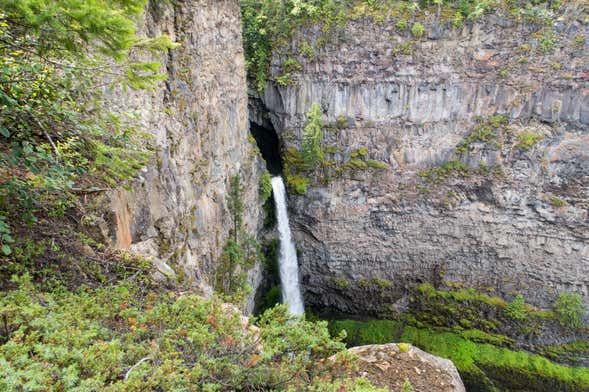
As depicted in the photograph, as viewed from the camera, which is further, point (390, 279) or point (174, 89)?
point (390, 279)

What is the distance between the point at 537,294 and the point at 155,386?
24.0 meters

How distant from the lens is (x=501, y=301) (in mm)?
21672

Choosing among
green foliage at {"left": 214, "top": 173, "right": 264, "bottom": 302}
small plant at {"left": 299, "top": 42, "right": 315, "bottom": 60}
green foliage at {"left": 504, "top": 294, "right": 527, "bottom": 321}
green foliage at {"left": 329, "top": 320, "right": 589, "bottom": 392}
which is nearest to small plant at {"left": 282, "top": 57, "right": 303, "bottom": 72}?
small plant at {"left": 299, "top": 42, "right": 315, "bottom": 60}

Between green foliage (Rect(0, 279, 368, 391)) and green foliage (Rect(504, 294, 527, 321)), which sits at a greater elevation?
green foliage (Rect(0, 279, 368, 391))

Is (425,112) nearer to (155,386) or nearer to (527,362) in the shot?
(527,362)

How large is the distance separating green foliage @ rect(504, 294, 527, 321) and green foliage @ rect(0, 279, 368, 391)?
21.4 meters

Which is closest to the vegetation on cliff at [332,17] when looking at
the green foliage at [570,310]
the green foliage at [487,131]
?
the green foliage at [487,131]

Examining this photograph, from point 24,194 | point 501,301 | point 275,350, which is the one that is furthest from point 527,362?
point 24,194

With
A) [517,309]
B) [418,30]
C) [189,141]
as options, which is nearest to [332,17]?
[418,30]

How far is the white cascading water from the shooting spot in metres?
22.1

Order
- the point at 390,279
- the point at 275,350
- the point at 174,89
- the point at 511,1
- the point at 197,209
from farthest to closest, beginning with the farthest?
the point at 390,279
the point at 511,1
the point at 197,209
the point at 174,89
the point at 275,350

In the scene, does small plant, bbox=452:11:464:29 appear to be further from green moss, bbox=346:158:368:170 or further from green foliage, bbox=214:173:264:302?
green foliage, bbox=214:173:264:302

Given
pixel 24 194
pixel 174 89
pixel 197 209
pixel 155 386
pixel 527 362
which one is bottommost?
pixel 527 362

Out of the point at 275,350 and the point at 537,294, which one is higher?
the point at 275,350
